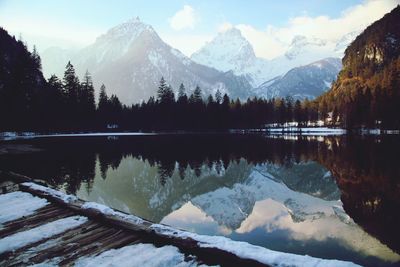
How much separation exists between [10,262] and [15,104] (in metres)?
89.0

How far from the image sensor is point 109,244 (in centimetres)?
753

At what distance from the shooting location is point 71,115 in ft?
330

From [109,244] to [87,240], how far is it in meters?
0.70

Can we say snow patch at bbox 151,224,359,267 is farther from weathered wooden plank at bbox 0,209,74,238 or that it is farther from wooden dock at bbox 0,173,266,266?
weathered wooden plank at bbox 0,209,74,238

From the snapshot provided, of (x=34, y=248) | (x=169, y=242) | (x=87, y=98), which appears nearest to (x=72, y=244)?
(x=34, y=248)

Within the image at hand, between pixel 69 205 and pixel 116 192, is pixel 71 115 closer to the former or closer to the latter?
pixel 116 192

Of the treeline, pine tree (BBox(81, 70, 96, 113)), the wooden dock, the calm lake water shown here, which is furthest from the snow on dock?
the treeline

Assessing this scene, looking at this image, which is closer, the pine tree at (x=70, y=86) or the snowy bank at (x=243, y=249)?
→ the snowy bank at (x=243, y=249)

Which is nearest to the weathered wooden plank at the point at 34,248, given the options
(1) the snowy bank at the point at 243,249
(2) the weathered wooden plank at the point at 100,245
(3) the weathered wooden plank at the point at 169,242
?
(3) the weathered wooden plank at the point at 169,242

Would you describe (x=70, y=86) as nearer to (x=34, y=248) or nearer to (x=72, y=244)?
(x=34, y=248)

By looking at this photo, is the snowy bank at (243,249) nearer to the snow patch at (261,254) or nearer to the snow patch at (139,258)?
the snow patch at (261,254)

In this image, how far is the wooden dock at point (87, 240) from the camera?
6.62 metres

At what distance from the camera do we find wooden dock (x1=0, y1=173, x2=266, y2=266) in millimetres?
6625

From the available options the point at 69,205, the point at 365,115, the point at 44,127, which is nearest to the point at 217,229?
the point at 69,205
